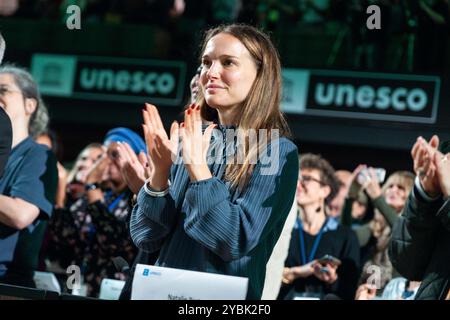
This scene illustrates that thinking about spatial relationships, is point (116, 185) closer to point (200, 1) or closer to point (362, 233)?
point (362, 233)

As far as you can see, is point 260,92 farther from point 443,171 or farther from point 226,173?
point 443,171

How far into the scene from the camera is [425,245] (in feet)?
7.77

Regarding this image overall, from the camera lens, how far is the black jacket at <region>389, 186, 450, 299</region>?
2.29 meters

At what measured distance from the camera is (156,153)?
2.05 m

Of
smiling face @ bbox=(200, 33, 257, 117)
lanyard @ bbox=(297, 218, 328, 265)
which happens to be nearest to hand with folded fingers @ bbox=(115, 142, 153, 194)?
smiling face @ bbox=(200, 33, 257, 117)

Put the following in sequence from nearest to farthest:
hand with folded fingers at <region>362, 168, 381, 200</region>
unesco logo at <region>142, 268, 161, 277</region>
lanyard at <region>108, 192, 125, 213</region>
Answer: unesco logo at <region>142, 268, 161, 277</region> → lanyard at <region>108, 192, 125, 213</region> → hand with folded fingers at <region>362, 168, 381, 200</region>

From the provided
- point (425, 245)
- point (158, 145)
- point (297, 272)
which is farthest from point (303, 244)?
point (158, 145)

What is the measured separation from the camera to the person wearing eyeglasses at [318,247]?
4.18 metres

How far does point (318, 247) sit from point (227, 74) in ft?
7.68

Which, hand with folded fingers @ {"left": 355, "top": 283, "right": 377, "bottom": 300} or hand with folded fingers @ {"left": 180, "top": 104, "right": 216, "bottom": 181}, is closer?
hand with folded fingers @ {"left": 180, "top": 104, "right": 216, "bottom": 181}

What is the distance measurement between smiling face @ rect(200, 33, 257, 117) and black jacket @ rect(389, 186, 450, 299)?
0.56m

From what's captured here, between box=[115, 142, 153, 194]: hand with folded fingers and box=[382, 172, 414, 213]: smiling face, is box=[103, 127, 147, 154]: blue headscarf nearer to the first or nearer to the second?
box=[115, 142, 153, 194]: hand with folded fingers

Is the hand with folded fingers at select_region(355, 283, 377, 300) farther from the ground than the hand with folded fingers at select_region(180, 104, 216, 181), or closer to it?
closer to it

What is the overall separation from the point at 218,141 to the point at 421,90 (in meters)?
6.34
